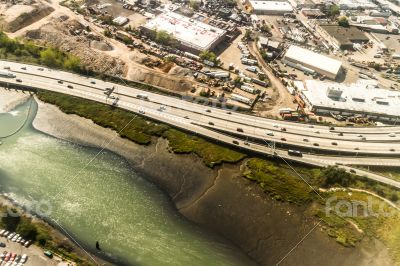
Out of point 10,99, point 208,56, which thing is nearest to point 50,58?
point 10,99

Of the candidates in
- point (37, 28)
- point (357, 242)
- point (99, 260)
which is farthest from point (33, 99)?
point (357, 242)

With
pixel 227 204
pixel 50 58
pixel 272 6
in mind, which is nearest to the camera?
pixel 227 204

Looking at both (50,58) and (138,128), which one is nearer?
(138,128)

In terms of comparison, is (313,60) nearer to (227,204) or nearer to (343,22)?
(343,22)

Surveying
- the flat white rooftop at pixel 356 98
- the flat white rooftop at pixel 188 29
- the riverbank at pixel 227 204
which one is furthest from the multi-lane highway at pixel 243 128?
the flat white rooftop at pixel 188 29

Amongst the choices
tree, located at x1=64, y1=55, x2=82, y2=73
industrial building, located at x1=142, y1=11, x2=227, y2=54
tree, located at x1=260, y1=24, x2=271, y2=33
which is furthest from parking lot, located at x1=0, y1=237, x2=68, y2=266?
tree, located at x1=260, y1=24, x2=271, y2=33

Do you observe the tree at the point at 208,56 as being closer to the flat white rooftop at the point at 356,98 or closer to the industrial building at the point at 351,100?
the industrial building at the point at 351,100

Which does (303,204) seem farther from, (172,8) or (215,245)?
(172,8)
